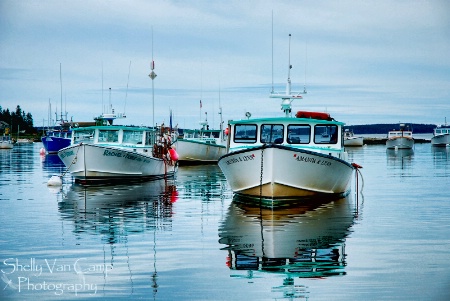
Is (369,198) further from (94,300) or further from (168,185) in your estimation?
(94,300)

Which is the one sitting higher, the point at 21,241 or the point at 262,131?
the point at 262,131

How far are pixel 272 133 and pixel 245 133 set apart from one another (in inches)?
45.7

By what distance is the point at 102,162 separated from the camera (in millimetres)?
33906

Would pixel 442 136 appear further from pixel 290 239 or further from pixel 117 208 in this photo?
pixel 290 239

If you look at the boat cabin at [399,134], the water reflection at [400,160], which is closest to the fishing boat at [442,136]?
the boat cabin at [399,134]

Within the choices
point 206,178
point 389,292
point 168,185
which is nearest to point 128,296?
point 389,292

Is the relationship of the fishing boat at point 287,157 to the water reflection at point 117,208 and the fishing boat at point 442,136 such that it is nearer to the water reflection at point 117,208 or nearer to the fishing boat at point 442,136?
the water reflection at point 117,208

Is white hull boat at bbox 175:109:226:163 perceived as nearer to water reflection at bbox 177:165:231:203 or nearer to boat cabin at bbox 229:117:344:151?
water reflection at bbox 177:165:231:203

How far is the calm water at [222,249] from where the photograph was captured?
11.2m

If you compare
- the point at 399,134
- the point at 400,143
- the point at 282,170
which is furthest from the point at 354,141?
the point at 282,170

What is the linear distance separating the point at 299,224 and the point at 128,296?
8.80 meters

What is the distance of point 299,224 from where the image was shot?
61.4 feet

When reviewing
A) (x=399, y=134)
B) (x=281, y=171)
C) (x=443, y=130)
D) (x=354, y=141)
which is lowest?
(x=354, y=141)

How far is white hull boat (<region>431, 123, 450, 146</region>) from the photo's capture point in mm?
112250
